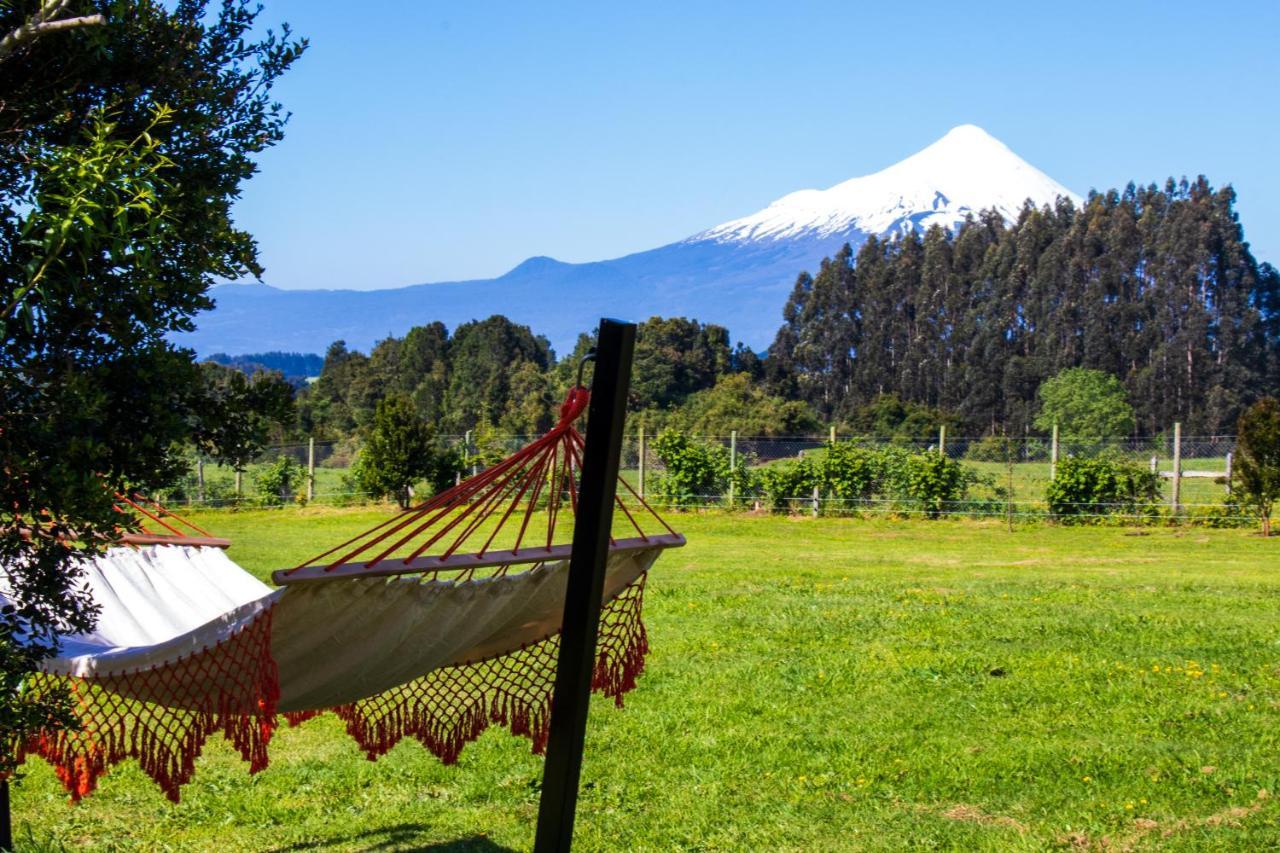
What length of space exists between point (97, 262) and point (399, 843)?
7.39 ft

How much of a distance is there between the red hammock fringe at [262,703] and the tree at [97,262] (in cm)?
46

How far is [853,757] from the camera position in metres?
4.58

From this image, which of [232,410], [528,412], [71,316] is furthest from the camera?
[528,412]

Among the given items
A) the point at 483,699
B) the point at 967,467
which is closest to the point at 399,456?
the point at 967,467

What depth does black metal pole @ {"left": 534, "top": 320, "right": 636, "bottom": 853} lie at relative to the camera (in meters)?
2.59

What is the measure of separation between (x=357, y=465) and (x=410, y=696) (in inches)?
586

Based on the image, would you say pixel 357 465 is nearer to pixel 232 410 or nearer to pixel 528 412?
pixel 528 412

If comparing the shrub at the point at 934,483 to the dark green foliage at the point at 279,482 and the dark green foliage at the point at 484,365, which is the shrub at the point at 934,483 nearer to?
the dark green foliage at the point at 279,482

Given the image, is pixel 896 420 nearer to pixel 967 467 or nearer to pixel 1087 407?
pixel 1087 407

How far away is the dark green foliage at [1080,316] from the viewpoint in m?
41.9

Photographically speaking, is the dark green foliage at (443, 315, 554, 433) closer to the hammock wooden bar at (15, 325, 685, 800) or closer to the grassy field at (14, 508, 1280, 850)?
the grassy field at (14, 508, 1280, 850)

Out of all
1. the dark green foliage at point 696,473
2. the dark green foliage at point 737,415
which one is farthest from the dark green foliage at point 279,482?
the dark green foliage at point 737,415

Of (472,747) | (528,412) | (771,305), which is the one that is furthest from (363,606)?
(771,305)

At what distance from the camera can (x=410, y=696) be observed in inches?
136
